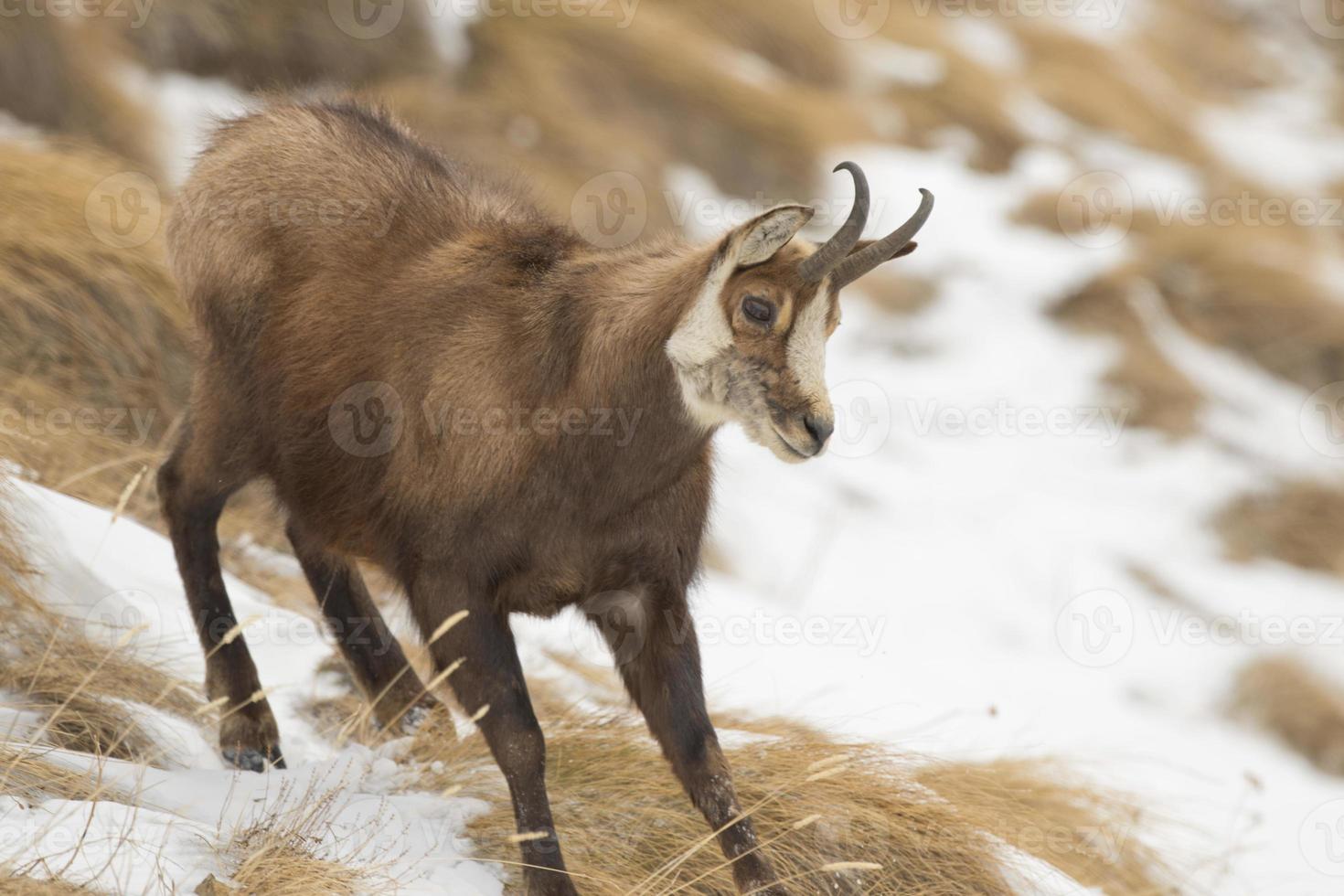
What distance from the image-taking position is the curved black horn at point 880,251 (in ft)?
10.9

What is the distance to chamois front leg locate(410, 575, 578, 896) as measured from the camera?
369 centimetres

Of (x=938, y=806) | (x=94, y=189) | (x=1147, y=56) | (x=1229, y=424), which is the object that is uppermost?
(x=1147, y=56)

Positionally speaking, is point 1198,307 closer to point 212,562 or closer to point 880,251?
point 880,251

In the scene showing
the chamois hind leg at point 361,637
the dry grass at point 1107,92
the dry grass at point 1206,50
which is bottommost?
the chamois hind leg at point 361,637

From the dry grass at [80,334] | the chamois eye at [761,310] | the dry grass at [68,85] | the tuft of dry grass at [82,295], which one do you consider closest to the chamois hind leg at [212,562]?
the dry grass at [80,334]

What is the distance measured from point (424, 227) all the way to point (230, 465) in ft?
3.37

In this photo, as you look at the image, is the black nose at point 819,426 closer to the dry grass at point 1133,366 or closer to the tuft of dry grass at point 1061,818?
the tuft of dry grass at point 1061,818

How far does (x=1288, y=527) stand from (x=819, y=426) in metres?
8.34

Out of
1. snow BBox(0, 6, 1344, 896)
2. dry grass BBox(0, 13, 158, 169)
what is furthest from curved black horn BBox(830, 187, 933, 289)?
dry grass BBox(0, 13, 158, 169)

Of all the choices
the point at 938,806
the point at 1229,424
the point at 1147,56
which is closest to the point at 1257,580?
the point at 1229,424

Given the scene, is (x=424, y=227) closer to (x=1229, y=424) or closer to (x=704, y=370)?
(x=704, y=370)

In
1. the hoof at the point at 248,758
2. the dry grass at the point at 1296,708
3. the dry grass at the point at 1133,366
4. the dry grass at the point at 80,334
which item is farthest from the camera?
the dry grass at the point at 1133,366

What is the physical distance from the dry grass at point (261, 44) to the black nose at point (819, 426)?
6.28m

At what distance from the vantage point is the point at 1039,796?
514 centimetres
